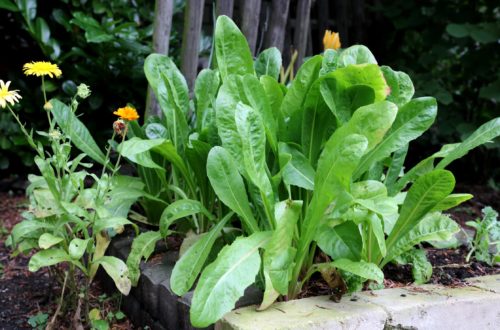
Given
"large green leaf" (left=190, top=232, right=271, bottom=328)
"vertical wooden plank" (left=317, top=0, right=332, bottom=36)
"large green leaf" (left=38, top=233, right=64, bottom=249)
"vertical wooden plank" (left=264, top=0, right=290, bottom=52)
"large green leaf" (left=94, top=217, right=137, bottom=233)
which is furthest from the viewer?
"vertical wooden plank" (left=317, top=0, right=332, bottom=36)

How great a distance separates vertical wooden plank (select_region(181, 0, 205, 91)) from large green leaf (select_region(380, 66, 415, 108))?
976 millimetres

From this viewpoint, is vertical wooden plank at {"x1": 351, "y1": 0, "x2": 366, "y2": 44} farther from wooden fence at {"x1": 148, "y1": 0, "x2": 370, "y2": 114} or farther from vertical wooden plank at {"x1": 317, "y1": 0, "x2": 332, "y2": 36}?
wooden fence at {"x1": 148, "y1": 0, "x2": 370, "y2": 114}

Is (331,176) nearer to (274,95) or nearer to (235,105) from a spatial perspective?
(235,105)

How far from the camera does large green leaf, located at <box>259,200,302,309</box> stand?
65.4 inches

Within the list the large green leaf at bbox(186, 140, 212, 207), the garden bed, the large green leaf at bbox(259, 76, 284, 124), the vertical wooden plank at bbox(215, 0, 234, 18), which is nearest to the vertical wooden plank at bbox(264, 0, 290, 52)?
the vertical wooden plank at bbox(215, 0, 234, 18)

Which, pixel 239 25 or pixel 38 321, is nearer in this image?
pixel 38 321

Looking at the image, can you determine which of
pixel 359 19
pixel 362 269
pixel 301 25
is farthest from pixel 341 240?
pixel 359 19

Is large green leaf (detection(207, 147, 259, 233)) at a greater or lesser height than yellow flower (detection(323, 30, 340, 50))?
lesser

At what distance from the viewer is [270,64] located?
2311mm

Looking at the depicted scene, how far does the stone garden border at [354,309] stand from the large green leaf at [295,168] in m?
0.37

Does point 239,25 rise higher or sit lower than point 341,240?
higher

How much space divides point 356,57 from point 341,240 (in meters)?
0.65

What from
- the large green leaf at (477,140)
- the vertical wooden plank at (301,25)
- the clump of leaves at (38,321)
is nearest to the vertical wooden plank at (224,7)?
the vertical wooden plank at (301,25)

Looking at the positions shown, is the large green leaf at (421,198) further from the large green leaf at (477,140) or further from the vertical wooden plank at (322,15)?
the vertical wooden plank at (322,15)
